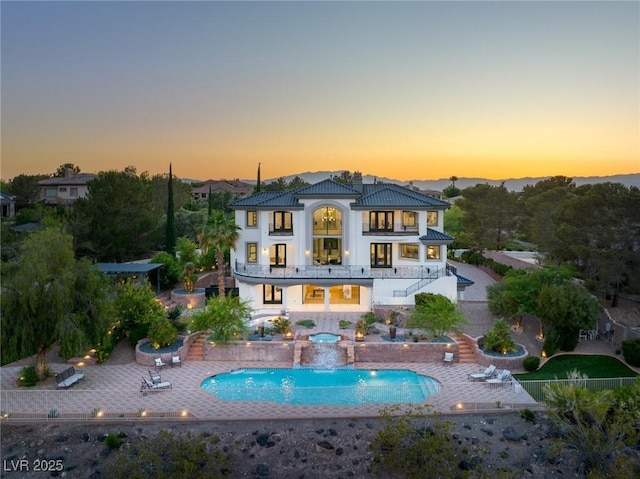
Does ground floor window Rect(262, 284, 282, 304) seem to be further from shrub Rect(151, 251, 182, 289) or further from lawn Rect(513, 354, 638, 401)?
lawn Rect(513, 354, 638, 401)

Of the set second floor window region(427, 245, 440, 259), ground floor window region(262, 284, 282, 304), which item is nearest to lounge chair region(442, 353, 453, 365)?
second floor window region(427, 245, 440, 259)

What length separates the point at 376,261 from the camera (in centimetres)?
3250

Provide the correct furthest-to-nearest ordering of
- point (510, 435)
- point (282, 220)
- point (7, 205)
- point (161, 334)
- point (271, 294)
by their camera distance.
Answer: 1. point (7, 205)
2. point (282, 220)
3. point (271, 294)
4. point (161, 334)
5. point (510, 435)

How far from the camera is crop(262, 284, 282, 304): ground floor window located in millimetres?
31422

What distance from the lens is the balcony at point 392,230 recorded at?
3162cm

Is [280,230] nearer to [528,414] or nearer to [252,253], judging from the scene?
[252,253]

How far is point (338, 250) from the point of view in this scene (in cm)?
3366

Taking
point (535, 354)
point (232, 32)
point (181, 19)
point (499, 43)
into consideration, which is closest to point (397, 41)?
point (499, 43)

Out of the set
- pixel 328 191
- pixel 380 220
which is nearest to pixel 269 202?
pixel 328 191

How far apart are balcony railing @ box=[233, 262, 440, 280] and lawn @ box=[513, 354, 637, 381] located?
988 centimetres

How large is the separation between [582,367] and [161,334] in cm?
2228

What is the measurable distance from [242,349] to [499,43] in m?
25.7

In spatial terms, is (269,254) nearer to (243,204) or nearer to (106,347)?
(243,204)

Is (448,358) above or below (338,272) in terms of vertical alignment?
below
